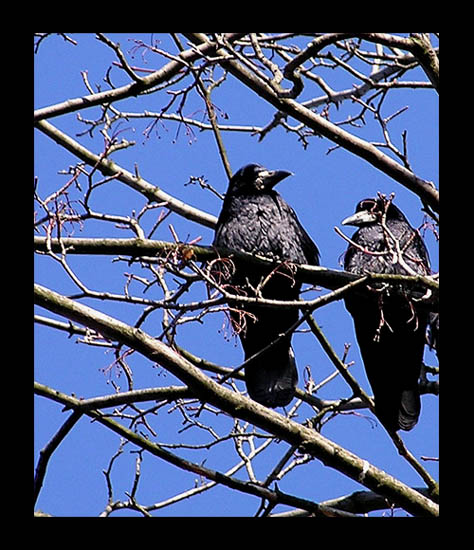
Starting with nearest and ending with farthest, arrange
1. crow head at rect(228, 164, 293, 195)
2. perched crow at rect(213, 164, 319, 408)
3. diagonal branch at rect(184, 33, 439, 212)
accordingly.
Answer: diagonal branch at rect(184, 33, 439, 212), perched crow at rect(213, 164, 319, 408), crow head at rect(228, 164, 293, 195)

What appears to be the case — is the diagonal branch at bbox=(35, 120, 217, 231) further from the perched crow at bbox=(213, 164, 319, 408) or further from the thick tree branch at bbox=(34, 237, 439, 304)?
the thick tree branch at bbox=(34, 237, 439, 304)

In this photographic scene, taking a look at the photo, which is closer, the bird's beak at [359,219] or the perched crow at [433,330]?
the perched crow at [433,330]

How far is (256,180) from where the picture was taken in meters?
6.12

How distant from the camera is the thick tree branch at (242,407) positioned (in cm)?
385

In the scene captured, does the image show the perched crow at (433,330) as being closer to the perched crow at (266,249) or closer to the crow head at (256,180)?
the perched crow at (266,249)

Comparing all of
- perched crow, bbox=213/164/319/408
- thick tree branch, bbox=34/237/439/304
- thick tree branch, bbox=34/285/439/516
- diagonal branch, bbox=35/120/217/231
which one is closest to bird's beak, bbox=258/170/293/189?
perched crow, bbox=213/164/319/408

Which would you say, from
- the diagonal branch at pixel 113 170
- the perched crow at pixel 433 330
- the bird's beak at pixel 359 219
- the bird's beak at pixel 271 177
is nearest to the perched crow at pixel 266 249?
the bird's beak at pixel 271 177

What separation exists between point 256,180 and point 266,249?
2.16ft

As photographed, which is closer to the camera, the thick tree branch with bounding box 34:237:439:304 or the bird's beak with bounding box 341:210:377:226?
the thick tree branch with bounding box 34:237:439:304

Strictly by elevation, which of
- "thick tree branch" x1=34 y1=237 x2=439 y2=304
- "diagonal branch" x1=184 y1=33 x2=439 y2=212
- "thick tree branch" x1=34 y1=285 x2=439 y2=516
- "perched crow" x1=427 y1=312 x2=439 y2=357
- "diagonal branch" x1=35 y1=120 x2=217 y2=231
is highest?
"diagonal branch" x1=35 y1=120 x2=217 y2=231

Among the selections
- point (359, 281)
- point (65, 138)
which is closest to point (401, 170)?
point (359, 281)

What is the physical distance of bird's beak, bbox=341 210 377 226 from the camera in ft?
20.6
